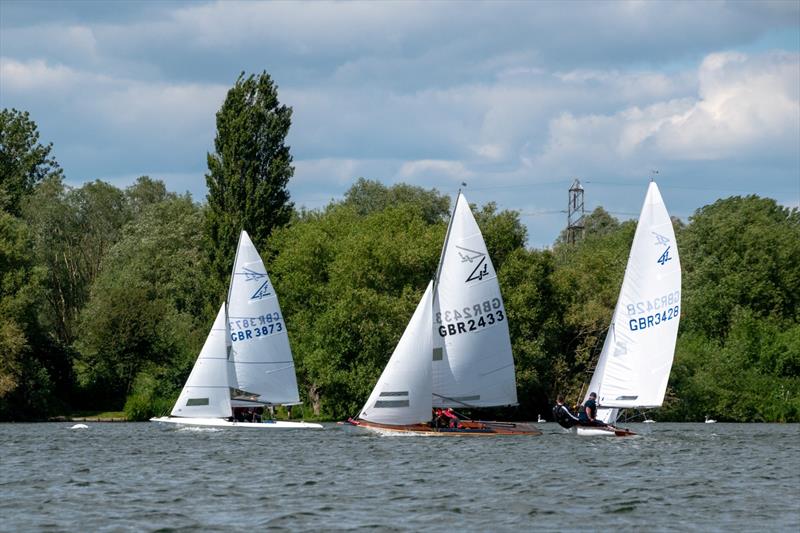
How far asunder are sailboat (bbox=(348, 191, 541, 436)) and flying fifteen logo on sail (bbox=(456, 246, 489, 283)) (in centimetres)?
4

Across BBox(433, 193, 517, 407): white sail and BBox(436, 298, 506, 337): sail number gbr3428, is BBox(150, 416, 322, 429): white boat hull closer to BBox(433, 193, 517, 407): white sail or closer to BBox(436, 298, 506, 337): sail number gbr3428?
BBox(433, 193, 517, 407): white sail

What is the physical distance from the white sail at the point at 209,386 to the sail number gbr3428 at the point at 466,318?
11.7 metres

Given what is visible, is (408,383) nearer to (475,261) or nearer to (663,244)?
(475,261)

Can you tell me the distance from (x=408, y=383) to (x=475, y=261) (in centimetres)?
507

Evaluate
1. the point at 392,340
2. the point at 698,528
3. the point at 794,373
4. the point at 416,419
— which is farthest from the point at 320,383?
the point at 698,528

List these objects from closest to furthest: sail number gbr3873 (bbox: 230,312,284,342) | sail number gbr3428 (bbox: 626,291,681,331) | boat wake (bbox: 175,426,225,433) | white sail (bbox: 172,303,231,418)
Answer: sail number gbr3428 (bbox: 626,291,681,331) → white sail (bbox: 172,303,231,418) → boat wake (bbox: 175,426,225,433) → sail number gbr3873 (bbox: 230,312,284,342)

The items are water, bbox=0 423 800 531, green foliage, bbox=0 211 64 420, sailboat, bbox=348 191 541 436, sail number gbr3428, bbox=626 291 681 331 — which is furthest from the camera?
green foliage, bbox=0 211 64 420

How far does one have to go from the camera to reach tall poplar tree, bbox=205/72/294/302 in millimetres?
79000

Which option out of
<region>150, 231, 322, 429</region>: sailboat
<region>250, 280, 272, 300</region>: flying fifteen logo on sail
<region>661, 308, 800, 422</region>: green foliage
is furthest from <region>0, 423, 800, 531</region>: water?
<region>661, 308, 800, 422</region>: green foliage

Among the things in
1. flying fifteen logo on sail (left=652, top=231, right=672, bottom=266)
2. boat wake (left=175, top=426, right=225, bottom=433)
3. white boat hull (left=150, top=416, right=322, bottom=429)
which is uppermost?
flying fifteen logo on sail (left=652, top=231, right=672, bottom=266)

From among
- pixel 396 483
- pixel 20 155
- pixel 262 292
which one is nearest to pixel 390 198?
pixel 20 155

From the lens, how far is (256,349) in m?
58.1

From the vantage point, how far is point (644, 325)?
50906mm

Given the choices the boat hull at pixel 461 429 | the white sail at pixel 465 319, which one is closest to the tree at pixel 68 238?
the boat hull at pixel 461 429
